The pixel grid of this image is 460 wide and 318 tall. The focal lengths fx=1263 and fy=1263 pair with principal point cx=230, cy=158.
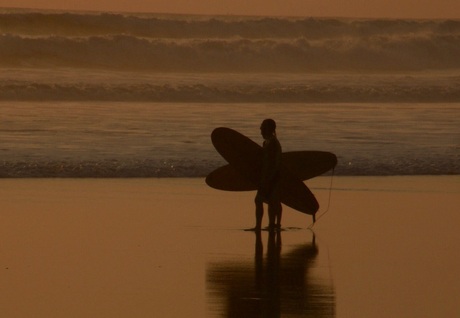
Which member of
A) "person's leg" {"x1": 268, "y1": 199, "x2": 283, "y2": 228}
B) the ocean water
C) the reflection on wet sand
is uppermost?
the reflection on wet sand

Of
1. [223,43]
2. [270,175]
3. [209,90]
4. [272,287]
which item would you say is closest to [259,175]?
[270,175]

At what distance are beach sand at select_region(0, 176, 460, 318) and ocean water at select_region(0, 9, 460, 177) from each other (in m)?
Result: 3.44

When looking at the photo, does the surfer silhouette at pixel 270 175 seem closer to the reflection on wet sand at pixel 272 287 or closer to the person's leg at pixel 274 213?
the person's leg at pixel 274 213

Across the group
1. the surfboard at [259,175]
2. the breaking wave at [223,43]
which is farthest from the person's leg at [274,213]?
the breaking wave at [223,43]

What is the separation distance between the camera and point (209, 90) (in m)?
37.6

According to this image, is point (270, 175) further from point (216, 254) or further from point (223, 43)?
point (223, 43)

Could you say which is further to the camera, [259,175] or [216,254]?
[259,175]

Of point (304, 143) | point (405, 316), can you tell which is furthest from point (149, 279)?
point (304, 143)

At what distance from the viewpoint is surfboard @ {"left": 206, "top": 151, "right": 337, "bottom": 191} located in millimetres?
13125

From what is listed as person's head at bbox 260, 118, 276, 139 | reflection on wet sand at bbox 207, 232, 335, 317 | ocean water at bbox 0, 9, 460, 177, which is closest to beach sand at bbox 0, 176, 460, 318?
reflection on wet sand at bbox 207, 232, 335, 317

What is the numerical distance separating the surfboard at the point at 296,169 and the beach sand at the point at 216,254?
30 centimetres

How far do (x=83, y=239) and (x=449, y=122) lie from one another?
17035 mm

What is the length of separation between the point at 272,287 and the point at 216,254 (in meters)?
1.62

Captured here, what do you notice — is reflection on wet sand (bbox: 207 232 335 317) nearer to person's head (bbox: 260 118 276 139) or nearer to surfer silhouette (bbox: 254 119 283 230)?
surfer silhouette (bbox: 254 119 283 230)
